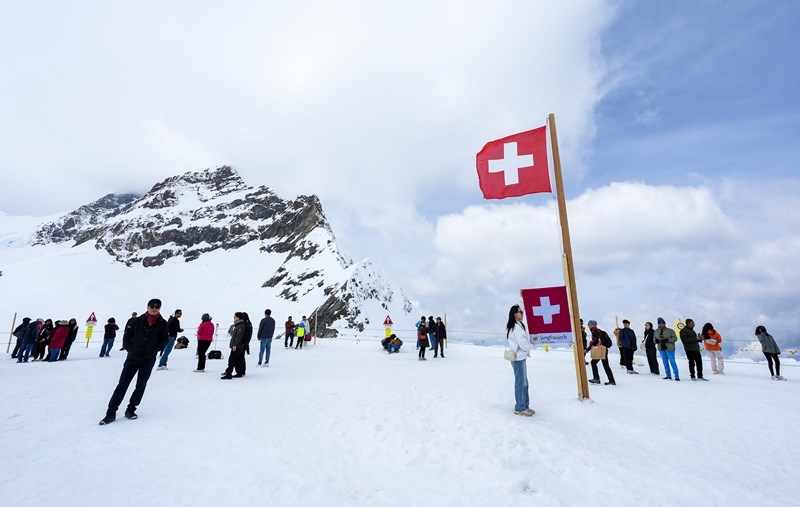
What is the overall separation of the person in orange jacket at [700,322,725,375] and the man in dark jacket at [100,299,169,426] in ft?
54.6

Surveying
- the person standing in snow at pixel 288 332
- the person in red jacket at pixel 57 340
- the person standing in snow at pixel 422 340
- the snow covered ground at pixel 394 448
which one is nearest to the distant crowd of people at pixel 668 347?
the snow covered ground at pixel 394 448

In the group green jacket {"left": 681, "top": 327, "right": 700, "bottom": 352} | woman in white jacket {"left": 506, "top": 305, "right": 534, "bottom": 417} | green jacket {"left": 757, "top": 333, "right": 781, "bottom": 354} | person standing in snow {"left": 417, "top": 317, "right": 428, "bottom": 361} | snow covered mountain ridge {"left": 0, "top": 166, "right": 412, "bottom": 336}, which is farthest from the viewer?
snow covered mountain ridge {"left": 0, "top": 166, "right": 412, "bottom": 336}

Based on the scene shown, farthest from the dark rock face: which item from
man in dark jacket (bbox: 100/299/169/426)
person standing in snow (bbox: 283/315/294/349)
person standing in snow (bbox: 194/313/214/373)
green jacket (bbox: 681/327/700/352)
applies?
man in dark jacket (bbox: 100/299/169/426)

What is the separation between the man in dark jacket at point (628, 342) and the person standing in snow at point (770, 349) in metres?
3.83

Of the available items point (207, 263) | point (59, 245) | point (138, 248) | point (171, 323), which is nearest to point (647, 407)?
point (171, 323)

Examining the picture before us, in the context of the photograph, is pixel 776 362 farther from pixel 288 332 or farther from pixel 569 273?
pixel 288 332

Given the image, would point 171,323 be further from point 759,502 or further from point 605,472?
point 759,502

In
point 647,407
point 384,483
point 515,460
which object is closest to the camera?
point 384,483

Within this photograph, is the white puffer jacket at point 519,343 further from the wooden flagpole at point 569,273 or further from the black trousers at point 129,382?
the black trousers at point 129,382

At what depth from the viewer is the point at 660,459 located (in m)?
4.57

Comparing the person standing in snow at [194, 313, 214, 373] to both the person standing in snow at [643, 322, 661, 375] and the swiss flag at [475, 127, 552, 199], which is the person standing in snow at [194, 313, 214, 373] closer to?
the swiss flag at [475, 127, 552, 199]

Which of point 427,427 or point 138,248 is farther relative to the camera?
point 138,248

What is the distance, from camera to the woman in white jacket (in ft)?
21.4

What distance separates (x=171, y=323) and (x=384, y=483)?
379 inches
